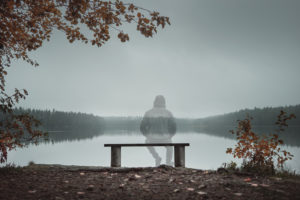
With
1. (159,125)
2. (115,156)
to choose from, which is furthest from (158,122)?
(115,156)

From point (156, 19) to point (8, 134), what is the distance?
4.50 meters

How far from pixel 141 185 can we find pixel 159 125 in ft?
17.9

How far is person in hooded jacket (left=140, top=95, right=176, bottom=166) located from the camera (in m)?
10.0

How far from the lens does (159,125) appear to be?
33.0ft

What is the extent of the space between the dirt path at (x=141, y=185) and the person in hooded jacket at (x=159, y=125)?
4052 mm

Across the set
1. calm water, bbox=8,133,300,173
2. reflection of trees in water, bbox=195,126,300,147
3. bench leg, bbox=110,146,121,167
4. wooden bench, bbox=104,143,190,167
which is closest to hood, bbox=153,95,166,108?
wooden bench, bbox=104,143,190,167

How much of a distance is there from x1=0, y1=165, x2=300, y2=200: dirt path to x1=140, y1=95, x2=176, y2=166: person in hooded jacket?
4052mm

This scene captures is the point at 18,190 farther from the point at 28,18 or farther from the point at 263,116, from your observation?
the point at 263,116

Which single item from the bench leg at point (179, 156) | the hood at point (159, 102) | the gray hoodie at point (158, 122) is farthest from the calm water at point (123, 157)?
the bench leg at point (179, 156)

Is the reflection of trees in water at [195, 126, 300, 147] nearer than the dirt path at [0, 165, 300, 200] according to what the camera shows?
No

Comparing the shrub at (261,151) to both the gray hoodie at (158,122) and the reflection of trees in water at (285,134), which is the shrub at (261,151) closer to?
the reflection of trees in water at (285,134)

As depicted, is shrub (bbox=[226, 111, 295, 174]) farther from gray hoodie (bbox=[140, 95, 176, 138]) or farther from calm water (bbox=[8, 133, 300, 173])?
calm water (bbox=[8, 133, 300, 173])

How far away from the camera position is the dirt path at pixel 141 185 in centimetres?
398

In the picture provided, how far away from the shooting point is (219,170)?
19.1ft
